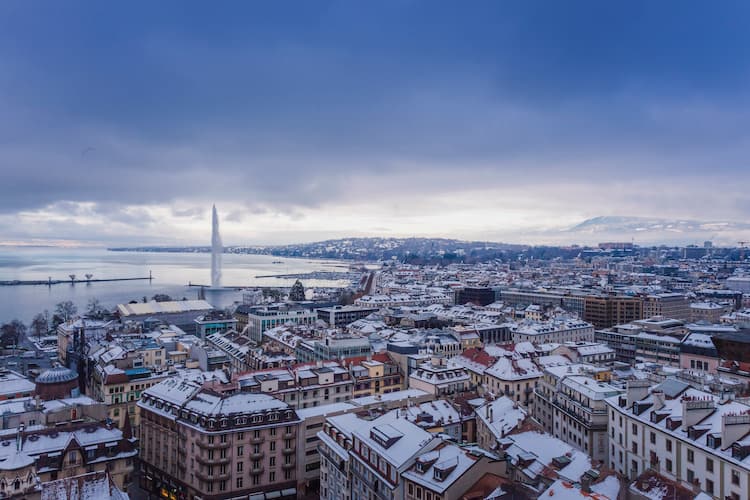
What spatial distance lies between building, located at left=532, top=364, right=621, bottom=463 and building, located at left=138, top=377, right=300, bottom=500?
46.8ft

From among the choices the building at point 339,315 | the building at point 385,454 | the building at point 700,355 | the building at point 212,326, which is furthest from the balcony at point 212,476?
the building at point 339,315

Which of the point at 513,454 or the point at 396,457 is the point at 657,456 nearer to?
the point at 513,454

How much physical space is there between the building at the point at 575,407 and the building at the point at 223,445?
46.8 ft

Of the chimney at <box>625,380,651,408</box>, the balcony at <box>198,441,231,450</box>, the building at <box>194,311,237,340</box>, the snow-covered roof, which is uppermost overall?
the chimney at <box>625,380,651,408</box>

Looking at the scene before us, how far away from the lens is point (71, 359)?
4644 cm

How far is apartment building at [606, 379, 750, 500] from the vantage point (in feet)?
59.9

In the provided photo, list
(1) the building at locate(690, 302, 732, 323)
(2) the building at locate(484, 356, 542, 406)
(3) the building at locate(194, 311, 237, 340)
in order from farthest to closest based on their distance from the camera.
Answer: (1) the building at locate(690, 302, 732, 323) < (3) the building at locate(194, 311, 237, 340) < (2) the building at locate(484, 356, 542, 406)

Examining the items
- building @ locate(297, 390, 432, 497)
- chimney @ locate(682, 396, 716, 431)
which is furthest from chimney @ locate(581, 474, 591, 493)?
building @ locate(297, 390, 432, 497)

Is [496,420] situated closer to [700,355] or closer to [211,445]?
[211,445]

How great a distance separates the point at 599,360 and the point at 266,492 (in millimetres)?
A: 29181

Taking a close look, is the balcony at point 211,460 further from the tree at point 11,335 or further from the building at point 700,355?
the tree at point 11,335

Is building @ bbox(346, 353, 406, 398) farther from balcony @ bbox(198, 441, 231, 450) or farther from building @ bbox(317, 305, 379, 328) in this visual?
building @ bbox(317, 305, 379, 328)

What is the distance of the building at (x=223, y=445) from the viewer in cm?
2591

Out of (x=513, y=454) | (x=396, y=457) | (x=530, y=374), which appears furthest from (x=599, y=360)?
(x=396, y=457)
